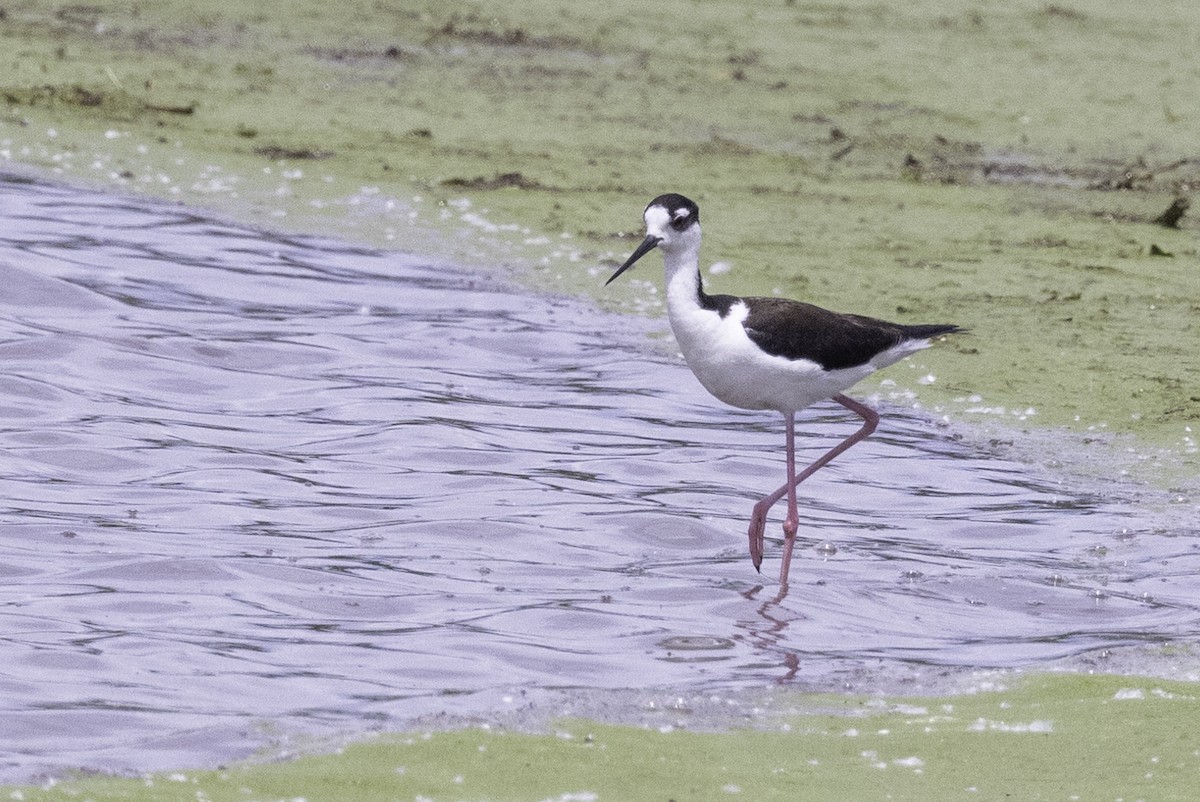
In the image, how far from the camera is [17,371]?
895 centimetres

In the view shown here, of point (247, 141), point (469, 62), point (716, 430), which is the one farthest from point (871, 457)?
point (469, 62)

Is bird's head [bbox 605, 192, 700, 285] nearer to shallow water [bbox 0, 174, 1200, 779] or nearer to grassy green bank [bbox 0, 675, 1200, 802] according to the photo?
shallow water [bbox 0, 174, 1200, 779]

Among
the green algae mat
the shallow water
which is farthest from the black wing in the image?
the green algae mat

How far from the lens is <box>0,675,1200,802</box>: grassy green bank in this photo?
4.84 metres

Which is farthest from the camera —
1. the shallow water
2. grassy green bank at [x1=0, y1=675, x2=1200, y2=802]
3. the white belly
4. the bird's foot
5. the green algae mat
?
the bird's foot

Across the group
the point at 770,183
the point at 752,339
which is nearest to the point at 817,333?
the point at 752,339

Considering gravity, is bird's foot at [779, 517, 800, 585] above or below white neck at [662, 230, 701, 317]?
below

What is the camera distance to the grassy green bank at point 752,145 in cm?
1000

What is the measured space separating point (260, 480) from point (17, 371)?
190 centimetres

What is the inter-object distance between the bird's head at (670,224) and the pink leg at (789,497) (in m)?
0.86

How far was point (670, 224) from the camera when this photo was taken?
6.95 meters

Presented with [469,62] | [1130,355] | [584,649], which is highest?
[469,62]

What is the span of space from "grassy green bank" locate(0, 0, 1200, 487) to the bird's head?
238 centimetres

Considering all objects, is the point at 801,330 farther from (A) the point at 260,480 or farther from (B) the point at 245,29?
(B) the point at 245,29
